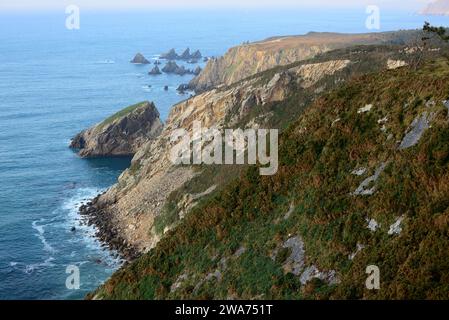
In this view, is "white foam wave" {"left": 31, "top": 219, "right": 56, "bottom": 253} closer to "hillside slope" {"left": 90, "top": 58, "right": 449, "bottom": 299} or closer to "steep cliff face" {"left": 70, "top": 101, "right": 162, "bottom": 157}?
"hillside slope" {"left": 90, "top": 58, "right": 449, "bottom": 299}

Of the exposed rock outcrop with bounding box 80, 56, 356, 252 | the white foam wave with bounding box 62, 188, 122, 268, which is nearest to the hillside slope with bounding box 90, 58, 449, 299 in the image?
the white foam wave with bounding box 62, 188, 122, 268

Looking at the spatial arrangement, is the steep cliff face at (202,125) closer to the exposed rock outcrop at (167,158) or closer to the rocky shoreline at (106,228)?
the exposed rock outcrop at (167,158)

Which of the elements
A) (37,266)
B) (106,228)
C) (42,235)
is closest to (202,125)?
(106,228)

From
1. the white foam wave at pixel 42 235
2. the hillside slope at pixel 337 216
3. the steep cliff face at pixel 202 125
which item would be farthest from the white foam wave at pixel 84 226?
the hillside slope at pixel 337 216

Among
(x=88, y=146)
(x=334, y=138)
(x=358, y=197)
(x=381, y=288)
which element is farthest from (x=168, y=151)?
(x=381, y=288)
